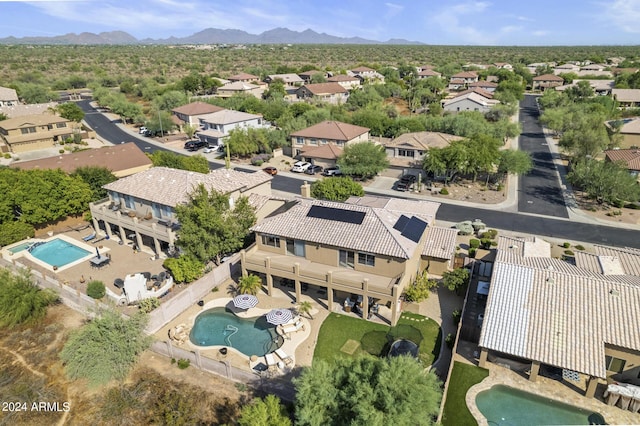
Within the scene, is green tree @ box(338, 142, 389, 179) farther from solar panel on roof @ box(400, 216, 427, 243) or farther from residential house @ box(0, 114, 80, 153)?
residential house @ box(0, 114, 80, 153)

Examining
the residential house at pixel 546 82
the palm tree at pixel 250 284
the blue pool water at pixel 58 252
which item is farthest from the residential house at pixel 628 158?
the residential house at pixel 546 82

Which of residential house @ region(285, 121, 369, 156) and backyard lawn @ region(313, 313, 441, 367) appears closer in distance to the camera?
backyard lawn @ region(313, 313, 441, 367)

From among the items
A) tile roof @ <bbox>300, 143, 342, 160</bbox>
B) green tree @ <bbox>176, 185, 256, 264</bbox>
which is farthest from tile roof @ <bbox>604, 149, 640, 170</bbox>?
green tree @ <bbox>176, 185, 256, 264</bbox>

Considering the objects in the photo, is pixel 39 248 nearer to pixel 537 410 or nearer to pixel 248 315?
pixel 248 315

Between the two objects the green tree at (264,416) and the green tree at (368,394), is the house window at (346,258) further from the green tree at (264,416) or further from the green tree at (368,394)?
the green tree at (264,416)

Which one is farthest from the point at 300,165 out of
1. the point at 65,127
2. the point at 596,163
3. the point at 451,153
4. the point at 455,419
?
the point at 65,127

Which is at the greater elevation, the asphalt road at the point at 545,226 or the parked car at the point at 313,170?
the parked car at the point at 313,170

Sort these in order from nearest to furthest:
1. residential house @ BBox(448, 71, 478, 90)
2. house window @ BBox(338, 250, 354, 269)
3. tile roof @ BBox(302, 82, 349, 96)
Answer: house window @ BBox(338, 250, 354, 269) → tile roof @ BBox(302, 82, 349, 96) → residential house @ BBox(448, 71, 478, 90)
